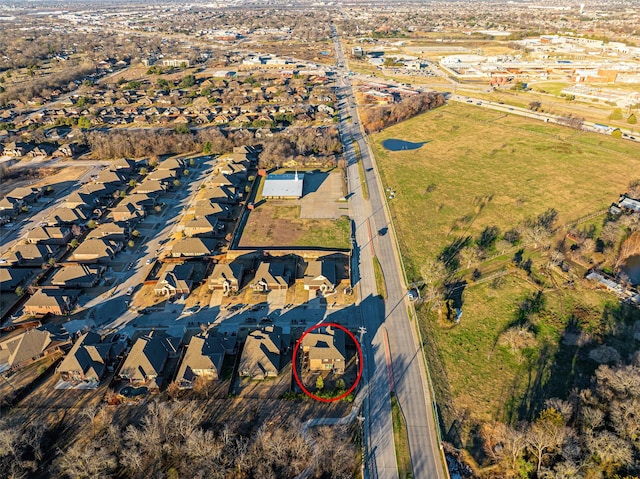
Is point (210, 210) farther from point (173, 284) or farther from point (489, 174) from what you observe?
point (489, 174)

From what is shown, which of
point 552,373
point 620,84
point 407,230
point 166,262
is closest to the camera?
point 552,373

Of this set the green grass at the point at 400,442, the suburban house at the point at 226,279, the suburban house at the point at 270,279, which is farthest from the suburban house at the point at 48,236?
the green grass at the point at 400,442

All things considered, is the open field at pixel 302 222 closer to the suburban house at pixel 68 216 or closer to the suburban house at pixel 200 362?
the suburban house at pixel 200 362

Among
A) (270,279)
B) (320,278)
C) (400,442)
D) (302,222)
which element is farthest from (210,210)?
(400,442)

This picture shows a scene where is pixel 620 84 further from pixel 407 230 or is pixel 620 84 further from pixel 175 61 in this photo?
pixel 175 61

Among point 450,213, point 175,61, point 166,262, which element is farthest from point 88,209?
point 175,61

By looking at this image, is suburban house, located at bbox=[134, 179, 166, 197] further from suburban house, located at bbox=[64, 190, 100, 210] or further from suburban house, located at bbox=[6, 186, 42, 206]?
suburban house, located at bbox=[6, 186, 42, 206]
